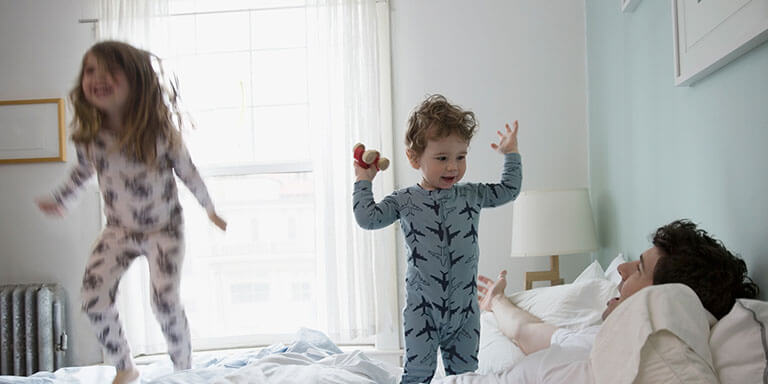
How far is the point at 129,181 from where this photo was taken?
4.83 ft

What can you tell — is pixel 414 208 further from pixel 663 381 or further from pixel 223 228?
pixel 663 381

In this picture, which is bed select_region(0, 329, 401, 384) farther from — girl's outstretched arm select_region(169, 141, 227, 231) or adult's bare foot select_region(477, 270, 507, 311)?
girl's outstretched arm select_region(169, 141, 227, 231)

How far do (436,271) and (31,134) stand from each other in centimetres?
319

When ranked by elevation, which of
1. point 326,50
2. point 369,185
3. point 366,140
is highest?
point 326,50

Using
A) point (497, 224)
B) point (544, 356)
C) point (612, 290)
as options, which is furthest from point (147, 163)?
point (497, 224)

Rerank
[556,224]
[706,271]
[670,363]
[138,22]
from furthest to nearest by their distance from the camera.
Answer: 1. [138,22]
2. [556,224]
3. [706,271]
4. [670,363]

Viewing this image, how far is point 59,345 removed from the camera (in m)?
3.64

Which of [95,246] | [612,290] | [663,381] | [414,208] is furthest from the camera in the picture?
[612,290]

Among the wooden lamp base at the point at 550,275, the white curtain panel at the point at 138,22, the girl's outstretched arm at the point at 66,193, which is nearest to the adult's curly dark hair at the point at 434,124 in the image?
the girl's outstretched arm at the point at 66,193

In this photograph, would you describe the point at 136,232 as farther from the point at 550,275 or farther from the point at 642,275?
the point at 550,275

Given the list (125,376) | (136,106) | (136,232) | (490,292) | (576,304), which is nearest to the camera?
(136,106)

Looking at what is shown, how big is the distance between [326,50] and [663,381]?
9.65 ft

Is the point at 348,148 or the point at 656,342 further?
the point at 348,148

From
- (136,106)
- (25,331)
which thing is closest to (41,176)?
(25,331)
